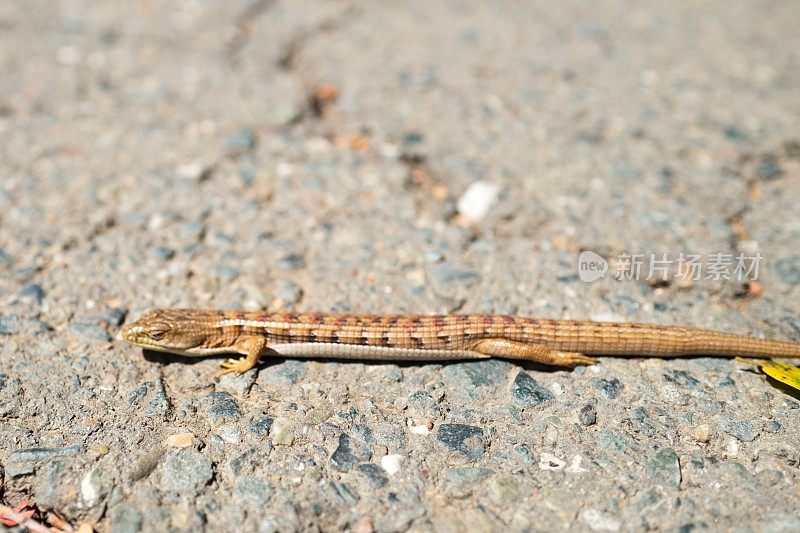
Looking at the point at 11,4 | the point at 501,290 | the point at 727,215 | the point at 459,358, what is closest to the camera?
the point at 459,358

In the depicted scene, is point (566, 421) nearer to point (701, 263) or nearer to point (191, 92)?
point (701, 263)

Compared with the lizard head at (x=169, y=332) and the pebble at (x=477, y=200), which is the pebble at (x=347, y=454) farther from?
the pebble at (x=477, y=200)

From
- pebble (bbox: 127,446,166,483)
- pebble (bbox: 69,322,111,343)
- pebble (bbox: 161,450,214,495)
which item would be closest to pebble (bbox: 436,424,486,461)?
pebble (bbox: 161,450,214,495)

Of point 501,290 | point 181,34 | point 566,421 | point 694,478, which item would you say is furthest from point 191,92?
point 694,478

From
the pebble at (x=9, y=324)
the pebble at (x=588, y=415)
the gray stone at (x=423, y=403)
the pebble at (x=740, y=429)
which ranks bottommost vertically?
the pebble at (x=740, y=429)

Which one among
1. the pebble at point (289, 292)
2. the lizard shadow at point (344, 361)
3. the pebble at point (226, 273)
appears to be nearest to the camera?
the lizard shadow at point (344, 361)

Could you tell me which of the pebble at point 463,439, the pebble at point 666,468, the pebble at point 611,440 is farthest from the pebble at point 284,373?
the pebble at point 666,468

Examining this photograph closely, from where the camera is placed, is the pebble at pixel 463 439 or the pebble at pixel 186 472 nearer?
the pebble at pixel 186 472
